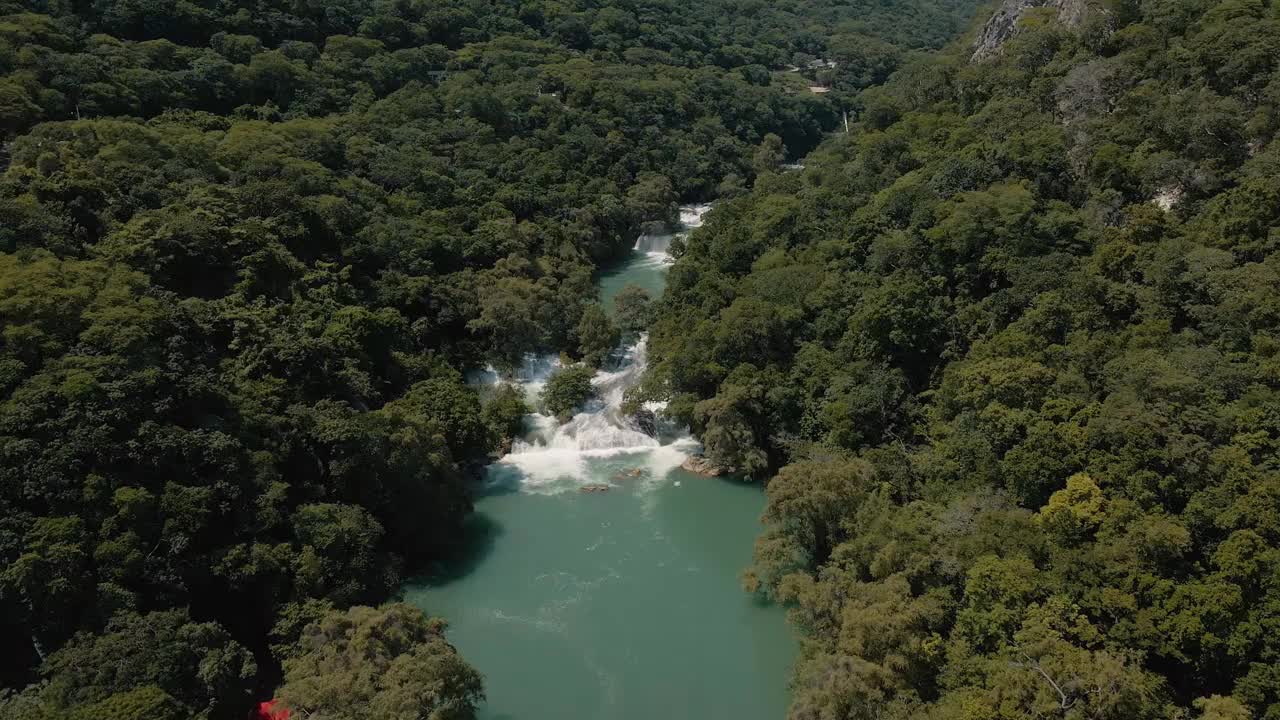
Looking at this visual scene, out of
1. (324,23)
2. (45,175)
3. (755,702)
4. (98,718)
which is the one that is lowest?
(755,702)

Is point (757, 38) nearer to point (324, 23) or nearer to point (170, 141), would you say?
point (324, 23)

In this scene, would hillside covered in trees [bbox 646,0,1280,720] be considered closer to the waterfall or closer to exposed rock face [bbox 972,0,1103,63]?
exposed rock face [bbox 972,0,1103,63]

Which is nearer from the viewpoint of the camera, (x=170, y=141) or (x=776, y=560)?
(x=776, y=560)

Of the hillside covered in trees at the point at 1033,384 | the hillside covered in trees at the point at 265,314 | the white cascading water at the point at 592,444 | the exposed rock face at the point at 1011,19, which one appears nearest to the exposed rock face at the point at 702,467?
the white cascading water at the point at 592,444

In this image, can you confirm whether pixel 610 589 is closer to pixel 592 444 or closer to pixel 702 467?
pixel 702 467

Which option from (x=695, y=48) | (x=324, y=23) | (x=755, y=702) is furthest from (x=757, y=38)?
(x=755, y=702)

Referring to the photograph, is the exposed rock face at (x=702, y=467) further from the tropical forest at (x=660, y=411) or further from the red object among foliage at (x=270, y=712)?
the red object among foliage at (x=270, y=712)

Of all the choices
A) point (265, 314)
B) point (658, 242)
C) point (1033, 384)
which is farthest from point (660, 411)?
point (658, 242)
